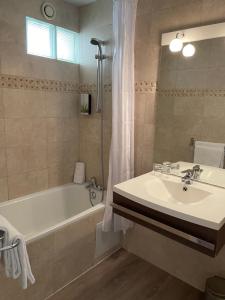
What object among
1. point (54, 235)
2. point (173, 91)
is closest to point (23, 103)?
point (54, 235)

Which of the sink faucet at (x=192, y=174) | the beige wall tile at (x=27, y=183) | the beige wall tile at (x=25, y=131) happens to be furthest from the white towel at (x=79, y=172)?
the sink faucet at (x=192, y=174)

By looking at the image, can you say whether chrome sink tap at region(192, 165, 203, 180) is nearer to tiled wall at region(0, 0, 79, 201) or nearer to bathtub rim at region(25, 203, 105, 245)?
bathtub rim at region(25, 203, 105, 245)

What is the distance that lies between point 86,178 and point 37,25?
1.68m

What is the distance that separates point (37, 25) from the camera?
7.44 ft

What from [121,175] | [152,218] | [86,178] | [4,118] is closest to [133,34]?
[121,175]

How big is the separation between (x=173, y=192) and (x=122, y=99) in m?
0.85

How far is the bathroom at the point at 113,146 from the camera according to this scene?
164cm

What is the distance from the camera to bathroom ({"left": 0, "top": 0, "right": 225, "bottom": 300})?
5.37ft

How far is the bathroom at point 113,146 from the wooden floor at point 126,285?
0.01m

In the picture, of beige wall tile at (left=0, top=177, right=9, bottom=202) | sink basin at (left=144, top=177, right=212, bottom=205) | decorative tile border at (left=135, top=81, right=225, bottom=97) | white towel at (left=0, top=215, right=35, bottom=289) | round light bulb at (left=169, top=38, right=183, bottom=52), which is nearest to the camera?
white towel at (left=0, top=215, right=35, bottom=289)

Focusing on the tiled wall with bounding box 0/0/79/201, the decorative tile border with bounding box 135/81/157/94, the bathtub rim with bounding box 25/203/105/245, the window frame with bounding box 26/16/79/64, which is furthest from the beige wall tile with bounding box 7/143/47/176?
the decorative tile border with bounding box 135/81/157/94

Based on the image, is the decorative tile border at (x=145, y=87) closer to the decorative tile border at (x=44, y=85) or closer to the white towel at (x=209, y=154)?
the decorative tile border at (x=44, y=85)

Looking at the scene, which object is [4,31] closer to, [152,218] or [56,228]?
[56,228]

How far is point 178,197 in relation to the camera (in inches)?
66.5
